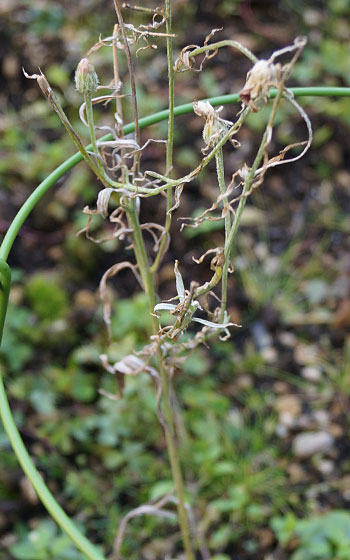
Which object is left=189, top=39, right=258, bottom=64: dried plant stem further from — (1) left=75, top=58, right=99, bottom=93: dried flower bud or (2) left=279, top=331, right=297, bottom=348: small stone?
(2) left=279, top=331, right=297, bottom=348: small stone

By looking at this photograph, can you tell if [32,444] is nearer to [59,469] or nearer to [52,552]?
[59,469]

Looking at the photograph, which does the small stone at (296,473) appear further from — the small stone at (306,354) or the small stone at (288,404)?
the small stone at (306,354)

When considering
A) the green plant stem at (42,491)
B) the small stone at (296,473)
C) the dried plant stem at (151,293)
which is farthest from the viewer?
the small stone at (296,473)

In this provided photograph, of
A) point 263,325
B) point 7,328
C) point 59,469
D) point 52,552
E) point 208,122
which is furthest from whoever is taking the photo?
point 263,325

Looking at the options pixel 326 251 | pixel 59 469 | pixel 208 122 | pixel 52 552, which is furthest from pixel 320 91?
pixel 326 251

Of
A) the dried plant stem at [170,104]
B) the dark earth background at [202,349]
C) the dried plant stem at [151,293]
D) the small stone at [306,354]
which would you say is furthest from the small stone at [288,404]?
the dried plant stem at [170,104]

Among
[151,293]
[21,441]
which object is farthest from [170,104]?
[21,441]

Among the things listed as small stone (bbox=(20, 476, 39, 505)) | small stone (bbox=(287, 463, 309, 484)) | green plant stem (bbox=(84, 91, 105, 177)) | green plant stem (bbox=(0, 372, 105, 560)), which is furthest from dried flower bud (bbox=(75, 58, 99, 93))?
small stone (bbox=(287, 463, 309, 484))
